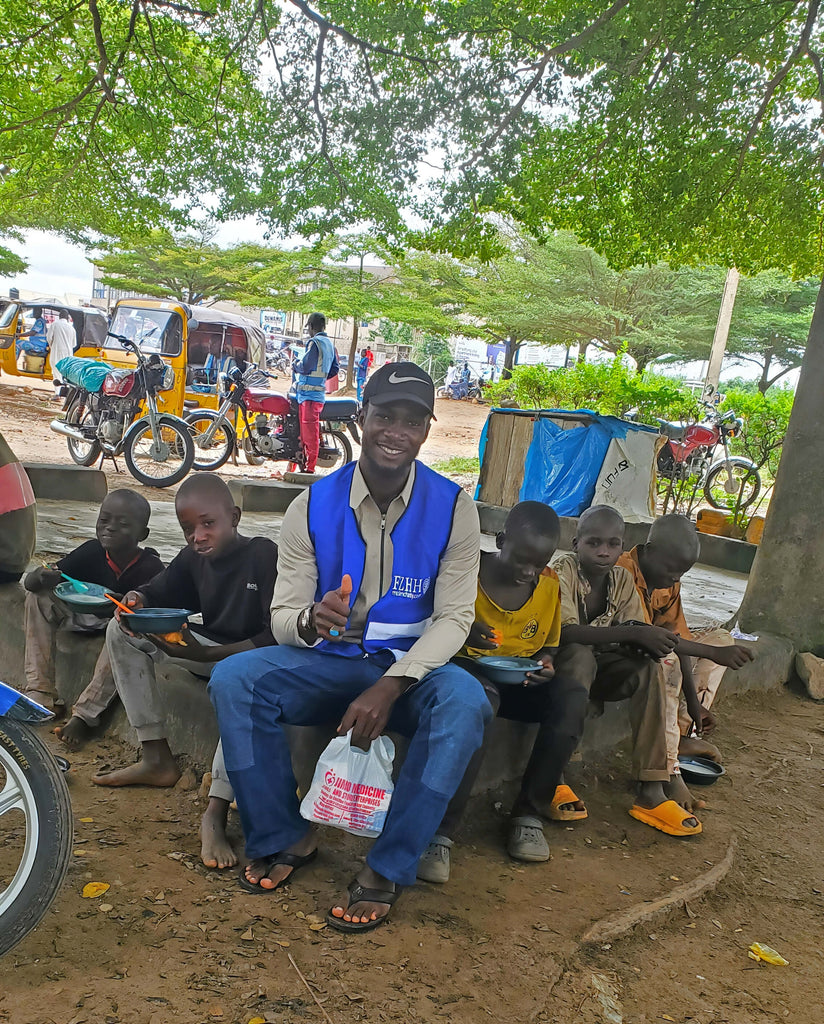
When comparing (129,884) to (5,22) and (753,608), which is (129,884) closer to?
(753,608)

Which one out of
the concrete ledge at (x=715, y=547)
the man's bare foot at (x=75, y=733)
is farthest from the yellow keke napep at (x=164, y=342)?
the man's bare foot at (x=75, y=733)

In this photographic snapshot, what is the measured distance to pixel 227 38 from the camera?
670cm

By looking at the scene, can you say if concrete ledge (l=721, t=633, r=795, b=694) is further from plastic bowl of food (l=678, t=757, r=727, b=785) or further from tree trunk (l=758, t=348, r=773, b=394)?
tree trunk (l=758, t=348, r=773, b=394)

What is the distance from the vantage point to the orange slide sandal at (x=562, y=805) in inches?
116

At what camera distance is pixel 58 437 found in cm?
1214

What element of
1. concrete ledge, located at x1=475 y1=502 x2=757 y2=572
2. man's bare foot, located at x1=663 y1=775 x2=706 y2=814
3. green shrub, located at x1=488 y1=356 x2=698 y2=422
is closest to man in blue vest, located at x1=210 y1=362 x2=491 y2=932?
man's bare foot, located at x1=663 y1=775 x2=706 y2=814

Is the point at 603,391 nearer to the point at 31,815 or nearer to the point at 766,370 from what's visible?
the point at 31,815

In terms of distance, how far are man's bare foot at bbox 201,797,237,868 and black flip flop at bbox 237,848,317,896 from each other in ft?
0.21

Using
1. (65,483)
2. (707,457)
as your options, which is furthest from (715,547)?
(65,483)

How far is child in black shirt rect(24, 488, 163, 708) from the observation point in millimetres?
3256

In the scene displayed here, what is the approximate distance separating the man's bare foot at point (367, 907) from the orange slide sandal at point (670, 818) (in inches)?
48.0

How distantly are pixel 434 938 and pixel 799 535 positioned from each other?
3635 mm

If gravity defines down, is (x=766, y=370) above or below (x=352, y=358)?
above

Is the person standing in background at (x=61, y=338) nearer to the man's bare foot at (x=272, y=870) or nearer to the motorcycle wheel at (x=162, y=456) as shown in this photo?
the motorcycle wheel at (x=162, y=456)
